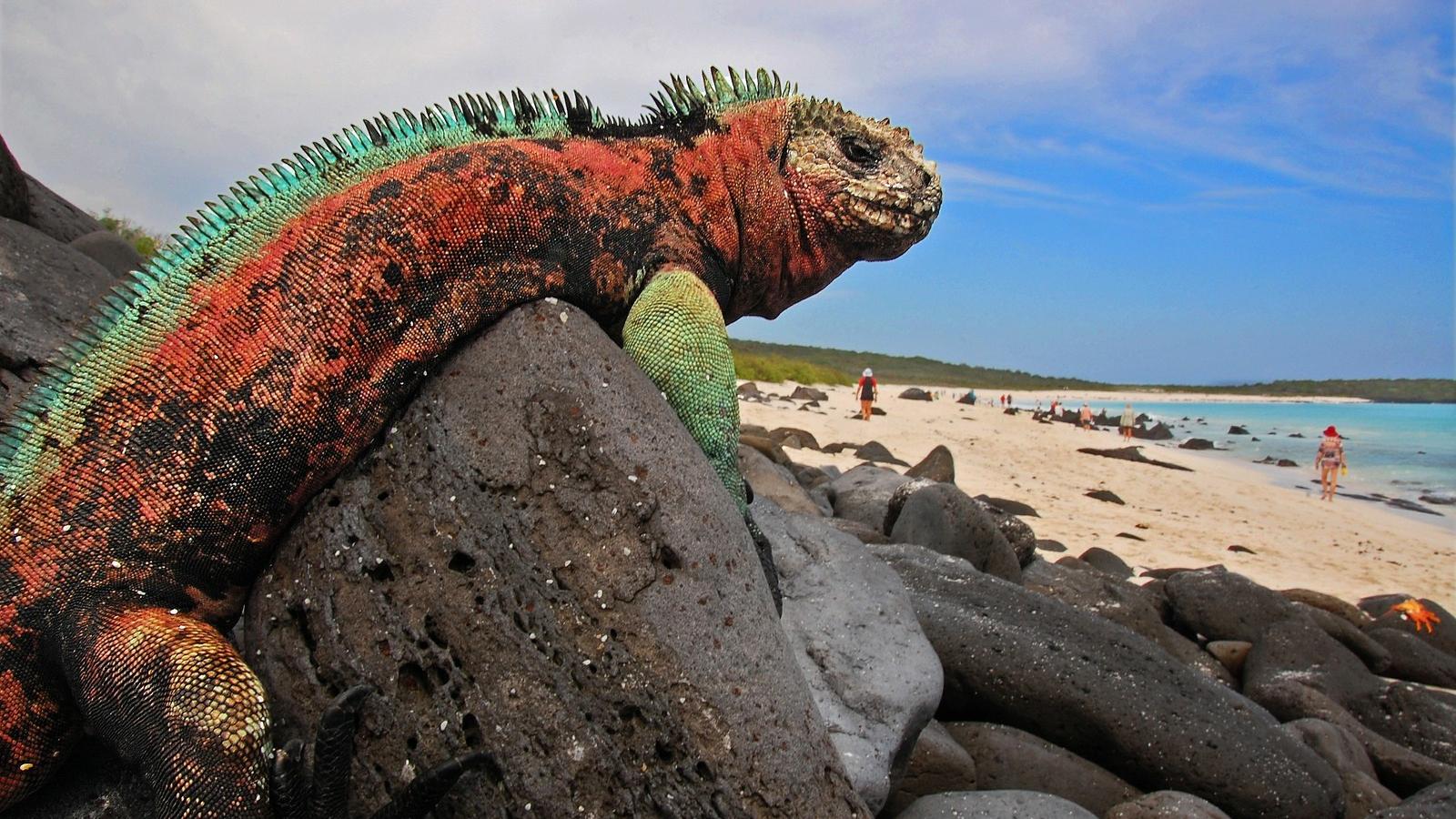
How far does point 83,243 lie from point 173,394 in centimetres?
630

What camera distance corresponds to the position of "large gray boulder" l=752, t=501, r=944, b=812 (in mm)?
3910

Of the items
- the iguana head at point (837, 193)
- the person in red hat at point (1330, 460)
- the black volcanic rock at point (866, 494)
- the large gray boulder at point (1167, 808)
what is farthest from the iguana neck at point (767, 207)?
the person in red hat at point (1330, 460)

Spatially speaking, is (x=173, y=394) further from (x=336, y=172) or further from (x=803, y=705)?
(x=803, y=705)

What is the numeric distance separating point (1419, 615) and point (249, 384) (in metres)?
11.7

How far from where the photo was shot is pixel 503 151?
336cm

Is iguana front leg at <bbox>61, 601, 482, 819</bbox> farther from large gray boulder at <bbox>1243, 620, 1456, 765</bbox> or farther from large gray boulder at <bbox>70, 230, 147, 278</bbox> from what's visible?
large gray boulder at <bbox>1243, 620, 1456, 765</bbox>

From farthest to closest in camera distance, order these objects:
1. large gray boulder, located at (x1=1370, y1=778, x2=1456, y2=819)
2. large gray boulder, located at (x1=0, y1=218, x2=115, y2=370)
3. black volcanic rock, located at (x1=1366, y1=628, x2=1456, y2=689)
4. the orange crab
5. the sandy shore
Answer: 1. the sandy shore
2. the orange crab
3. black volcanic rock, located at (x1=1366, y1=628, x2=1456, y2=689)
4. large gray boulder, located at (x1=1370, y1=778, x2=1456, y2=819)
5. large gray boulder, located at (x1=0, y1=218, x2=115, y2=370)

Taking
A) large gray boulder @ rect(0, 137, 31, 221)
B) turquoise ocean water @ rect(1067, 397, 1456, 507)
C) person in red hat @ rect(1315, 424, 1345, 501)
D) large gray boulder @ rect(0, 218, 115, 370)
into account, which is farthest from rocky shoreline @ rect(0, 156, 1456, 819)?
turquoise ocean water @ rect(1067, 397, 1456, 507)

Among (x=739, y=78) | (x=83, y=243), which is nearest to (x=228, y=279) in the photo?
(x=739, y=78)

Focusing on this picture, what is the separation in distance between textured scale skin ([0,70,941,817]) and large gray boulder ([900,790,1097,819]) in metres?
1.83

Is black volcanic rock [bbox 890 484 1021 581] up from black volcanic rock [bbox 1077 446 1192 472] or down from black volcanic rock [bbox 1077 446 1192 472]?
up

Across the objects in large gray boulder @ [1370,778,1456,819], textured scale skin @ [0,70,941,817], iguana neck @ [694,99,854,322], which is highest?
iguana neck @ [694,99,854,322]

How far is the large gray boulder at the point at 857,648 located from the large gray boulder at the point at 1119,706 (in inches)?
40.2

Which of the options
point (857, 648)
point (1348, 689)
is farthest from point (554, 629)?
point (1348, 689)
